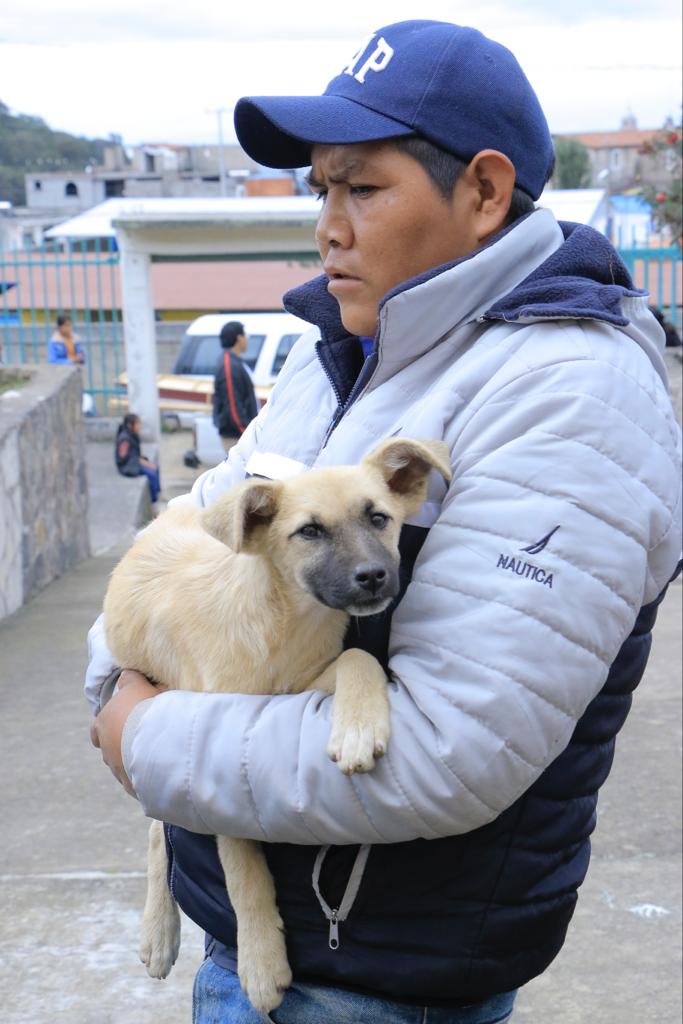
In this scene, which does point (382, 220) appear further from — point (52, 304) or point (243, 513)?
point (52, 304)

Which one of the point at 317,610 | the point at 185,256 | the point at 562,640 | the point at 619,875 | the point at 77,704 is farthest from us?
the point at 185,256

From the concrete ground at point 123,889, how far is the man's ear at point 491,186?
2520 millimetres

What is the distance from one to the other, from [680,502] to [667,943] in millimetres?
2652

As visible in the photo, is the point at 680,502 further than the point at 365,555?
No

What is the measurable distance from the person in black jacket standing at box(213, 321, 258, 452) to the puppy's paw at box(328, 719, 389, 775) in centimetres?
1211

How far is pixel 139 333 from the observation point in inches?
631

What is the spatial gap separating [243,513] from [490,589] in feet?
1.65

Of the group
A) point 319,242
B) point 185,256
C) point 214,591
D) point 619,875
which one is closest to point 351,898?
point 214,591

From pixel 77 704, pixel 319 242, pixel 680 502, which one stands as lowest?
pixel 77 704

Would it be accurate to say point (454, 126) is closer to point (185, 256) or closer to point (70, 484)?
point (70, 484)

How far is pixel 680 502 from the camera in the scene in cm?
176

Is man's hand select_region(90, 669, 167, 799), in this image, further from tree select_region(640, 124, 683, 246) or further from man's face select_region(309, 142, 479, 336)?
tree select_region(640, 124, 683, 246)

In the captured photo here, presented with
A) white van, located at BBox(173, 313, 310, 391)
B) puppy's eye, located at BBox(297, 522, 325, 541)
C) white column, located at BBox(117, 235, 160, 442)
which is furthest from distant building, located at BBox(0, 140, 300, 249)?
puppy's eye, located at BBox(297, 522, 325, 541)

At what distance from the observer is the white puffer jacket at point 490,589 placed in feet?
5.16
